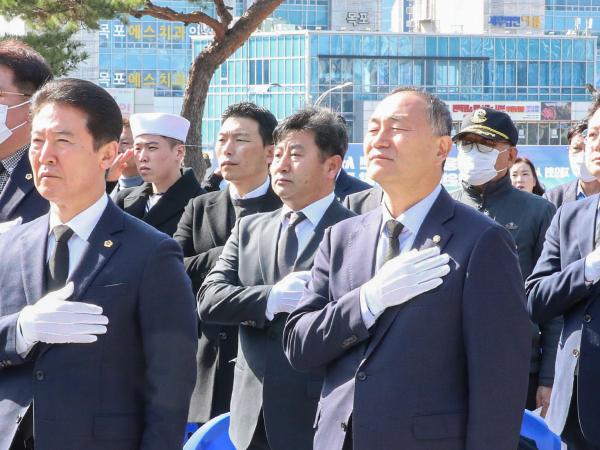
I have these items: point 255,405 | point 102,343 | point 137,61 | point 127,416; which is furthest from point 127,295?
point 137,61

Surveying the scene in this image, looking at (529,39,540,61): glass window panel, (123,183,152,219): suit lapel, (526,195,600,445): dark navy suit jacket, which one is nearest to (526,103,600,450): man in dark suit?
(526,195,600,445): dark navy suit jacket

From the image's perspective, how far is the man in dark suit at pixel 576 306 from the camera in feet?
12.9

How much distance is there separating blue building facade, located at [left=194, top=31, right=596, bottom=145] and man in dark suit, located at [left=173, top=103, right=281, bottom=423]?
6431 cm

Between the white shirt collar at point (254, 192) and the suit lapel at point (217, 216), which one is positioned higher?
the white shirt collar at point (254, 192)

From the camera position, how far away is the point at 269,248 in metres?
4.44

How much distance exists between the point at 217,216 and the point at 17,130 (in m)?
1.54

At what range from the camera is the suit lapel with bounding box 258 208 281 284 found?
4387 mm

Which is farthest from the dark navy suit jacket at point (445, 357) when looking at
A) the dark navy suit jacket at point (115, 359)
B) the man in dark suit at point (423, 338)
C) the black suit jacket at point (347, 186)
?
the black suit jacket at point (347, 186)

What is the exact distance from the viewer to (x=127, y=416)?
306 cm

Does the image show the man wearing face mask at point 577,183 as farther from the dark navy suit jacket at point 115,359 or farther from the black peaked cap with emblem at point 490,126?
the dark navy suit jacket at point 115,359

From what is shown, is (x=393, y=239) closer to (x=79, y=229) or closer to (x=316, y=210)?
(x=79, y=229)

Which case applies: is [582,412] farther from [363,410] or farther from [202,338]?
[202,338]

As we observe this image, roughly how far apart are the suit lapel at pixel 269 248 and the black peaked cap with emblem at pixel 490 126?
1.59 metres

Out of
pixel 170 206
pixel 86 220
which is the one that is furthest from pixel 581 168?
pixel 86 220
